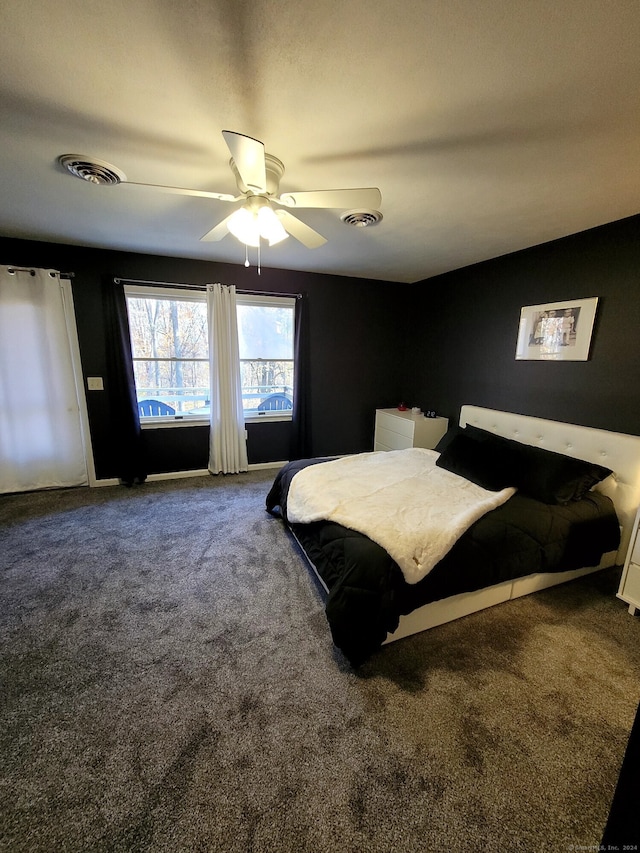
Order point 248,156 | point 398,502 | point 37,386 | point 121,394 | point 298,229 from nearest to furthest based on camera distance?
point 248,156
point 298,229
point 398,502
point 37,386
point 121,394

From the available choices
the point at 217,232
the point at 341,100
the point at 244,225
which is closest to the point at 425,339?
the point at 217,232

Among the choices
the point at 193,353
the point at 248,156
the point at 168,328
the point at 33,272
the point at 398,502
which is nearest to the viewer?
the point at 248,156

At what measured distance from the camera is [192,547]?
103 inches

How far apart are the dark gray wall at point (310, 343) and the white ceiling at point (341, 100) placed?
1.04m

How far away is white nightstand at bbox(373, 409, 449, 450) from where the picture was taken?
3.99 meters

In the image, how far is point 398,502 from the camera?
7.14 feet

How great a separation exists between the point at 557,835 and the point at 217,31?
Answer: 2.80 meters

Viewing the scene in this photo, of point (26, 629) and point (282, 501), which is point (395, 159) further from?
point (26, 629)

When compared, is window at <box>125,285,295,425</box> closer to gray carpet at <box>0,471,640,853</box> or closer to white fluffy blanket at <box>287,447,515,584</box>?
white fluffy blanket at <box>287,447,515,584</box>

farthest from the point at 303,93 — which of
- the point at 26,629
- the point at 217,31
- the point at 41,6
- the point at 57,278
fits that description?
the point at 57,278

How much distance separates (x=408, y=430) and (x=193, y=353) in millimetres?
2717

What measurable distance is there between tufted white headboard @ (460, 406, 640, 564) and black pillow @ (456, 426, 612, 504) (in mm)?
107

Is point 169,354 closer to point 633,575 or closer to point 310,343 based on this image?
point 310,343

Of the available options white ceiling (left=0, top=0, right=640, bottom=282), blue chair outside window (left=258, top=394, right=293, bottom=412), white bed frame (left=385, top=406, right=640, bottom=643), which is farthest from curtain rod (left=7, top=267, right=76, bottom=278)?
white bed frame (left=385, top=406, right=640, bottom=643)
